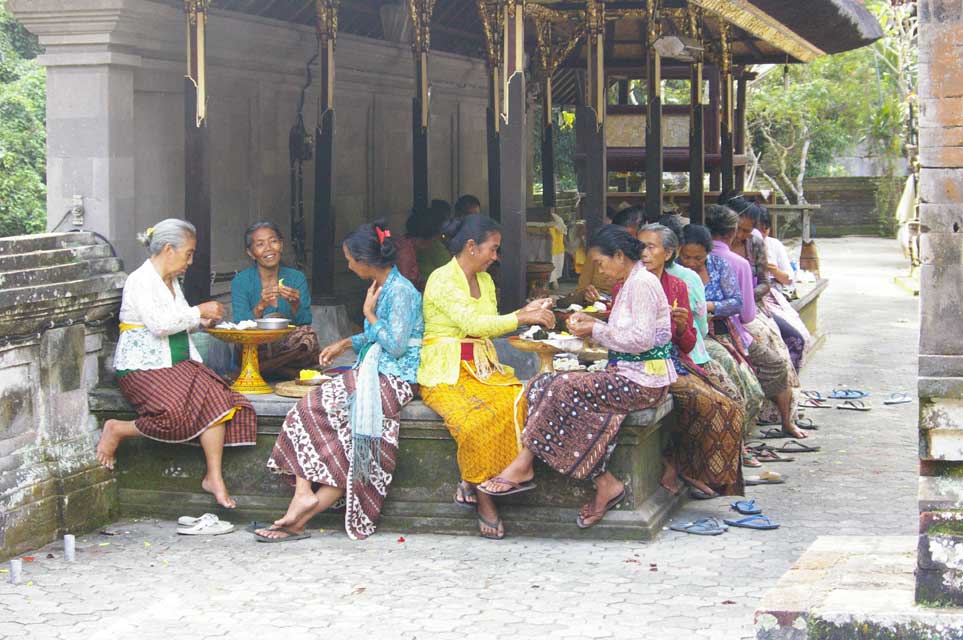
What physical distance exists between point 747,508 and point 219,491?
2.82m

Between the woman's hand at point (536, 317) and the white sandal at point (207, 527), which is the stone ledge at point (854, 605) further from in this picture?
the white sandal at point (207, 527)

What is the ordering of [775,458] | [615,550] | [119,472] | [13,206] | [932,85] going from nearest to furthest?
[932,85], [615,550], [119,472], [775,458], [13,206]

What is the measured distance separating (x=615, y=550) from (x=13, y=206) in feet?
28.0

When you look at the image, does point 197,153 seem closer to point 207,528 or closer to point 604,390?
point 207,528

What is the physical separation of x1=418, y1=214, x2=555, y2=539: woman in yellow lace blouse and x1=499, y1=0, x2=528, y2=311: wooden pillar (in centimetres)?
114

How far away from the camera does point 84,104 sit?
807cm

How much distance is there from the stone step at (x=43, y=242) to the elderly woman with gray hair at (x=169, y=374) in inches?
15.8

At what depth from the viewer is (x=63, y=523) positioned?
6.67 meters

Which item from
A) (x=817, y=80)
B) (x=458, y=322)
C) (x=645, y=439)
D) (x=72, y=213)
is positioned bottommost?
(x=645, y=439)

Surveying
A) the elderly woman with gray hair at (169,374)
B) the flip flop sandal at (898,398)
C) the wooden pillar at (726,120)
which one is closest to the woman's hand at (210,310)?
the elderly woman with gray hair at (169,374)

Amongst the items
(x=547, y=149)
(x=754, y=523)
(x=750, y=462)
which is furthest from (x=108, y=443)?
(x=547, y=149)

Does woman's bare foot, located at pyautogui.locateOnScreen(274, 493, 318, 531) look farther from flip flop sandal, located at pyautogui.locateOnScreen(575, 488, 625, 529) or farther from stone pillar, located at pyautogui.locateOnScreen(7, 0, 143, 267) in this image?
stone pillar, located at pyautogui.locateOnScreen(7, 0, 143, 267)

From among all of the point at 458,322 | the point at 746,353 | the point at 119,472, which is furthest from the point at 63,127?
the point at 746,353

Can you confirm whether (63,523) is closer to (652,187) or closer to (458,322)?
(458,322)
